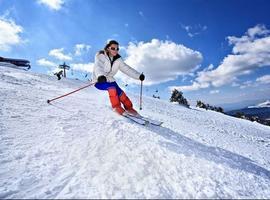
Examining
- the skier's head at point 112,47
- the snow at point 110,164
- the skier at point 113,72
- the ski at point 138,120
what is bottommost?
the snow at point 110,164

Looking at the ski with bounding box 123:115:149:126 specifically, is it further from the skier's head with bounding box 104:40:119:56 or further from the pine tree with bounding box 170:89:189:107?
the pine tree with bounding box 170:89:189:107

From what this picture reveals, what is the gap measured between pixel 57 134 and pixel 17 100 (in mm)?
3529

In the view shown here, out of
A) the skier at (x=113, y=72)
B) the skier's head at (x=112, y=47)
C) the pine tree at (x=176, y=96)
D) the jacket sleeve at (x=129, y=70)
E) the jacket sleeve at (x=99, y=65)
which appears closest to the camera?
the skier at (x=113, y=72)

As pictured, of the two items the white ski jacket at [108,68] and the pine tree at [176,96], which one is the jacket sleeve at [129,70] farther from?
the pine tree at [176,96]

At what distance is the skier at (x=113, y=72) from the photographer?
784cm

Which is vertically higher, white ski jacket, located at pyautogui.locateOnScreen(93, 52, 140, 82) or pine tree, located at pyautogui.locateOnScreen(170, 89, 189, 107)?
pine tree, located at pyautogui.locateOnScreen(170, 89, 189, 107)

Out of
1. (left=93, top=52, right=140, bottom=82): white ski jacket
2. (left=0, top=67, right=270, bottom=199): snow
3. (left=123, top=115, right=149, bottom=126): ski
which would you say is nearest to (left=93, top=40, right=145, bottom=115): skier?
(left=93, top=52, right=140, bottom=82): white ski jacket

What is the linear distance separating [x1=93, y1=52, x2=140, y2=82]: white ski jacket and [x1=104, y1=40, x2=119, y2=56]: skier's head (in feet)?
0.59

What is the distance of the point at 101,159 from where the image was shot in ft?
13.7

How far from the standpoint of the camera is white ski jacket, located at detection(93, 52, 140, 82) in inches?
327

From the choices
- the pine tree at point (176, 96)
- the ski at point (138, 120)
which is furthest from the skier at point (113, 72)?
the pine tree at point (176, 96)

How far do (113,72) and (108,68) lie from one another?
315 millimetres

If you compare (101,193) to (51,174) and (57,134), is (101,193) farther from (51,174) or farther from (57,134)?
(57,134)

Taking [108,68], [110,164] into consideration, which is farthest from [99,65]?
[110,164]
